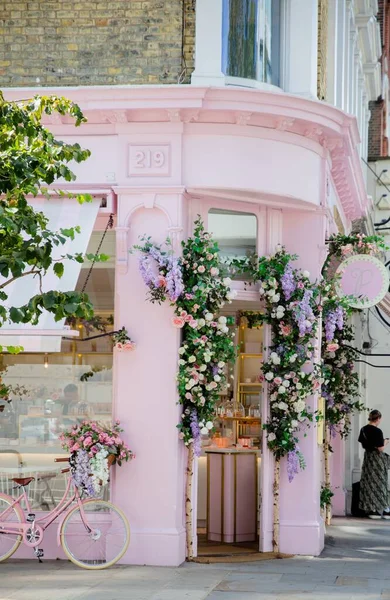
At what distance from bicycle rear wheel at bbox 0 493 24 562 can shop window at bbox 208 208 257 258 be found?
377 cm

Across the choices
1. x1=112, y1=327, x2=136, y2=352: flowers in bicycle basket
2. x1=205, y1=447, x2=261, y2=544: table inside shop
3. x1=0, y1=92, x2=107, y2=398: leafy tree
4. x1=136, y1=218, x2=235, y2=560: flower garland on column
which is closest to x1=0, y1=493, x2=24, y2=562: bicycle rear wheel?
x1=136, y1=218, x2=235, y2=560: flower garland on column

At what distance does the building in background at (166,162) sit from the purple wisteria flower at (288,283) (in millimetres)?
537

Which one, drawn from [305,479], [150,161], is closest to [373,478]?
[305,479]

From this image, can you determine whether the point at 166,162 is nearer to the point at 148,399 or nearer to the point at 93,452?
the point at 148,399

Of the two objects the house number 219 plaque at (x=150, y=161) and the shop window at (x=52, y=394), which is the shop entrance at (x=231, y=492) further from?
the house number 219 plaque at (x=150, y=161)

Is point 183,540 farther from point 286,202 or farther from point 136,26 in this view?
point 136,26

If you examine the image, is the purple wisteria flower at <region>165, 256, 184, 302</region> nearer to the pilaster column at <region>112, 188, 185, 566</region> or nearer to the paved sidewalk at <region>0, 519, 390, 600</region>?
the pilaster column at <region>112, 188, 185, 566</region>

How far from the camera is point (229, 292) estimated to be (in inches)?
493

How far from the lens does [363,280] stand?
1433 cm

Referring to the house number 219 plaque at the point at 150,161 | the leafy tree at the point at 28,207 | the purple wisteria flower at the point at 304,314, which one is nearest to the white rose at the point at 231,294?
the purple wisteria flower at the point at 304,314

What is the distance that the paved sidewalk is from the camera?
10.4 m

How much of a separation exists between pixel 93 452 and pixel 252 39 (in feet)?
17.5

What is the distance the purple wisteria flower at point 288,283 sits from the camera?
42.2ft

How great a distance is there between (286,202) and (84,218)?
240 centimetres
